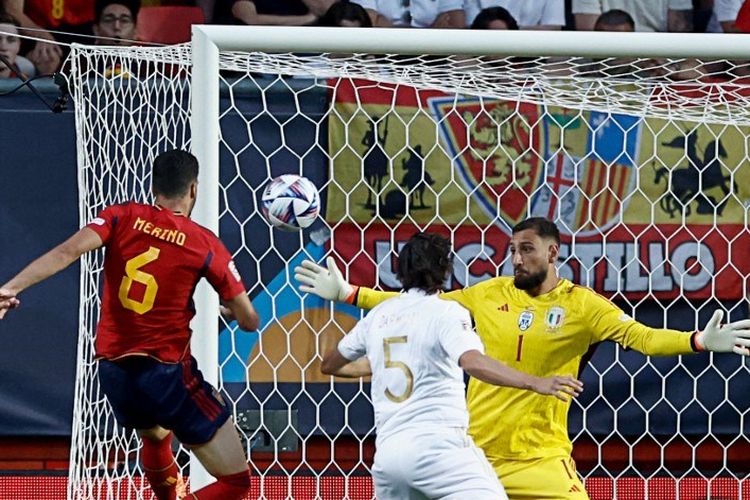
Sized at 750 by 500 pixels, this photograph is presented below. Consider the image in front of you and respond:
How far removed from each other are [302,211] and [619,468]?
2.99 m

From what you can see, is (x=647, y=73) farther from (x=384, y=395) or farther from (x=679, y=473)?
(x=384, y=395)

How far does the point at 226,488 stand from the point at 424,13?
4014 mm

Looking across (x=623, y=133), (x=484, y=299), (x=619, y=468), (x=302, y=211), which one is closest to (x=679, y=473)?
(x=619, y=468)

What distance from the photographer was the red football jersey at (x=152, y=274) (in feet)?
17.4

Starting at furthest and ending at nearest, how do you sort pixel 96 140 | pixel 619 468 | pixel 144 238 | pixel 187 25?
pixel 187 25 → pixel 619 468 → pixel 96 140 → pixel 144 238

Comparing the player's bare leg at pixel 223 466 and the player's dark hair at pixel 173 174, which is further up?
the player's dark hair at pixel 173 174

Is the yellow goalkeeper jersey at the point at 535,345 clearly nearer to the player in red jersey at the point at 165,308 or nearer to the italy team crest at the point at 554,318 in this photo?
the italy team crest at the point at 554,318

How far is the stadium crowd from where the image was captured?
829cm

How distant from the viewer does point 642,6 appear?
891 centimetres

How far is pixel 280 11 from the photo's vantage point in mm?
8617

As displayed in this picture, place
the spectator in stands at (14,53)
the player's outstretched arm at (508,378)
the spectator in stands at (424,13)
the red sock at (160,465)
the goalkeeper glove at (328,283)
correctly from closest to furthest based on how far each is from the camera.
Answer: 1. the player's outstretched arm at (508,378)
2. the red sock at (160,465)
3. the goalkeeper glove at (328,283)
4. the spectator in stands at (14,53)
5. the spectator in stands at (424,13)

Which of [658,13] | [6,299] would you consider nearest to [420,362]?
[6,299]

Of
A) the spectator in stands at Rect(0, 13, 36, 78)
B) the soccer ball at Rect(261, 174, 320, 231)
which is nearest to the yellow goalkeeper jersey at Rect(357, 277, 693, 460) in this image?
the soccer ball at Rect(261, 174, 320, 231)

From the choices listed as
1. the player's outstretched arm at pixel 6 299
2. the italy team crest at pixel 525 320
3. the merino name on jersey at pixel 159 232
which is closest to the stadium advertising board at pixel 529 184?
the italy team crest at pixel 525 320
